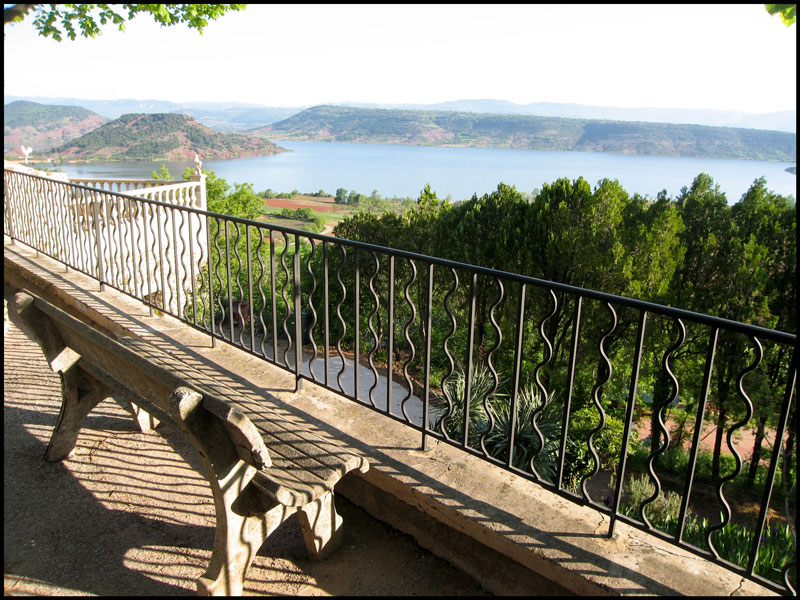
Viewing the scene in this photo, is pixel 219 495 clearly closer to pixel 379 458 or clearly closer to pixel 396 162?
pixel 379 458

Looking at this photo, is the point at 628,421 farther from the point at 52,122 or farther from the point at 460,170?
the point at 460,170

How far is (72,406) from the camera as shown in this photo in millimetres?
3240

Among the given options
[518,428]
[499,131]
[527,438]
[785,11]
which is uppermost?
[499,131]

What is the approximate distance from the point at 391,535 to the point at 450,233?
21367 millimetres

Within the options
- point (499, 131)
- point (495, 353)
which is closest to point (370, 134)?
point (499, 131)

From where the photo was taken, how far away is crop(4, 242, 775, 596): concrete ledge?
211 centimetres

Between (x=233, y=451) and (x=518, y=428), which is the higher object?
(x=233, y=451)

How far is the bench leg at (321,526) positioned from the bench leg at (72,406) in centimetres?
155

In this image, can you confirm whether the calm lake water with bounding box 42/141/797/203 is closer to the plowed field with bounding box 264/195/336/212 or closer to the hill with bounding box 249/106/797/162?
the hill with bounding box 249/106/797/162

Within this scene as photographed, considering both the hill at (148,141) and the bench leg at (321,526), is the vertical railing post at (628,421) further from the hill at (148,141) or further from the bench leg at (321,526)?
the hill at (148,141)

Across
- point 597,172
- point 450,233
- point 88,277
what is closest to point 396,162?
point 597,172

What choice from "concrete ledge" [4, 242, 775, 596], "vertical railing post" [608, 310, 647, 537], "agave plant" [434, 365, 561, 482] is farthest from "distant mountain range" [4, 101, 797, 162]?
"vertical railing post" [608, 310, 647, 537]

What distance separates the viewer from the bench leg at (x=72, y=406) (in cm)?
321

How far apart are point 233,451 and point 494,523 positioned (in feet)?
3.55
